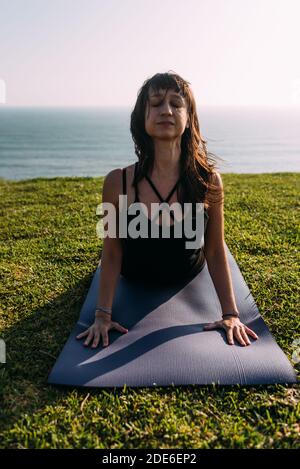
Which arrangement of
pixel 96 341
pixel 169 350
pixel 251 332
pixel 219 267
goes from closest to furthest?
pixel 169 350 → pixel 96 341 → pixel 251 332 → pixel 219 267

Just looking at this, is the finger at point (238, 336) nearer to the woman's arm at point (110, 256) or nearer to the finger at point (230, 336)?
the finger at point (230, 336)

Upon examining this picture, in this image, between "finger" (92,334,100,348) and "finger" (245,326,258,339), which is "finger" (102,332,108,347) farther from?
"finger" (245,326,258,339)

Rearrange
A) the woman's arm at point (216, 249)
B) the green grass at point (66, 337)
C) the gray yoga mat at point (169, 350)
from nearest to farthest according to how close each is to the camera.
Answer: the green grass at point (66, 337) → the gray yoga mat at point (169, 350) → the woman's arm at point (216, 249)

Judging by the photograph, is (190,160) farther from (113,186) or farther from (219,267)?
(219,267)

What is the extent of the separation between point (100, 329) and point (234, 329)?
2.89 ft

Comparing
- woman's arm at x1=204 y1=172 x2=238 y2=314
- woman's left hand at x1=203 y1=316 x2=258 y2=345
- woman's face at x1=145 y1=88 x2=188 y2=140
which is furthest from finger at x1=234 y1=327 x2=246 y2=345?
woman's face at x1=145 y1=88 x2=188 y2=140

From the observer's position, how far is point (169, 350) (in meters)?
2.68

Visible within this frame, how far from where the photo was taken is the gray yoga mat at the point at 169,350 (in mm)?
2504

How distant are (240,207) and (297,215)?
0.82 m

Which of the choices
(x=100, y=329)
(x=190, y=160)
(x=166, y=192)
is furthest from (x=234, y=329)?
(x=190, y=160)

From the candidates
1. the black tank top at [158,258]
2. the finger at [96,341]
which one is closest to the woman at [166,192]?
the black tank top at [158,258]

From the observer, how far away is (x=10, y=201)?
719 centimetres

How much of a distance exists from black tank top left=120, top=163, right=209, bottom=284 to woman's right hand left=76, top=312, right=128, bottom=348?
20.4 inches

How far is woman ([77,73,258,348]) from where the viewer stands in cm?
296
